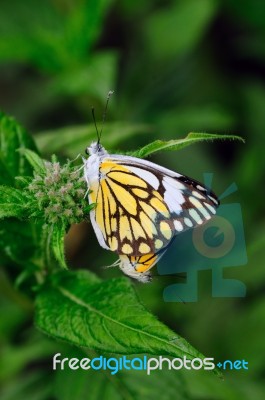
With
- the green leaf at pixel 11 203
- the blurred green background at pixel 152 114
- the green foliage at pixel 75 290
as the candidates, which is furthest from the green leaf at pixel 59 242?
the blurred green background at pixel 152 114

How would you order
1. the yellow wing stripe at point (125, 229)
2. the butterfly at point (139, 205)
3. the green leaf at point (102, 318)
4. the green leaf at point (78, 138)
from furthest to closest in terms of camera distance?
the green leaf at point (78, 138) < the yellow wing stripe at point (125, 229) < the butterfly at point (139, 205) < the green leaf at point (102, 318)

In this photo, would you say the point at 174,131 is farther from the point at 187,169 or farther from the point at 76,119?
the point at 76,119

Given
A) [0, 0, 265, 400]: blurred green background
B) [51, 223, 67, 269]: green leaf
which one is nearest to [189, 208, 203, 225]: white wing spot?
[51, 223, 67, 269]: green leaf

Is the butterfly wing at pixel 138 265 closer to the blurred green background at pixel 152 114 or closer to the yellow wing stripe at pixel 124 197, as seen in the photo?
the yellow wing stripe at pixel 124 197

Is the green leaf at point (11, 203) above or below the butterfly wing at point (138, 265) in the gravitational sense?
above

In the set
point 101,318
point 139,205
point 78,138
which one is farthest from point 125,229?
point 78,138

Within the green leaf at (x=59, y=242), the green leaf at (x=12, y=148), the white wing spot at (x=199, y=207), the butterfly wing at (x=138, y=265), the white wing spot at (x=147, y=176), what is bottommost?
the butterfly wing at (x=138, y=265)

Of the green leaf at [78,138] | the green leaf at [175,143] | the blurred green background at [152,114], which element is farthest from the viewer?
the blurred green background at [152,114]
